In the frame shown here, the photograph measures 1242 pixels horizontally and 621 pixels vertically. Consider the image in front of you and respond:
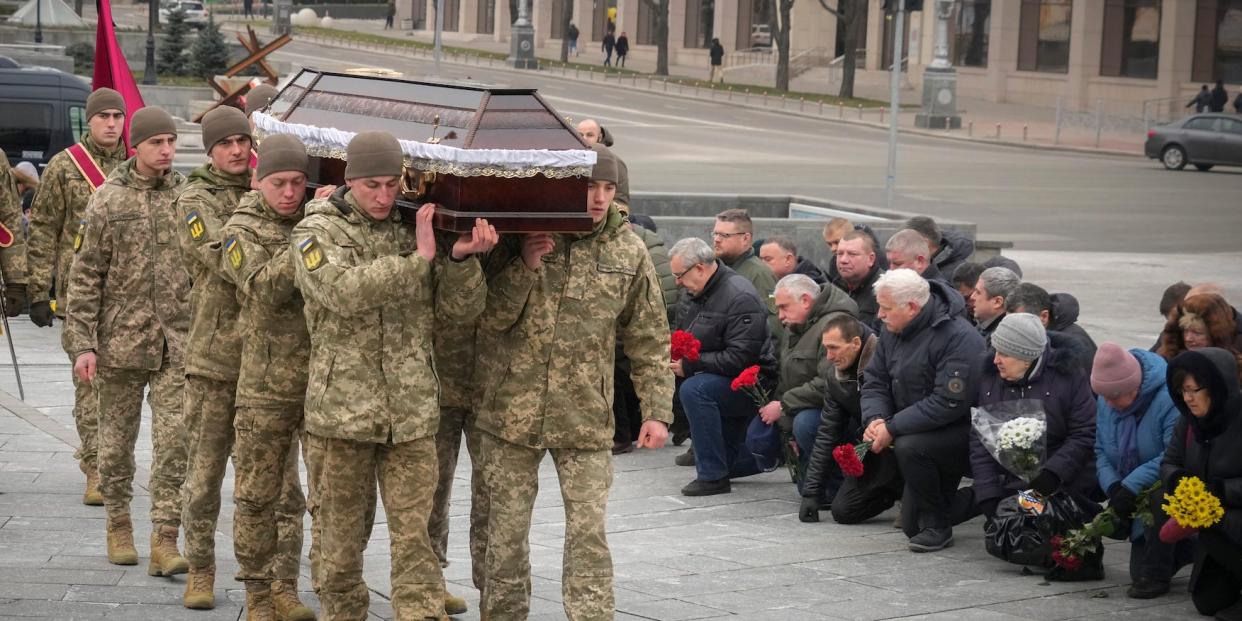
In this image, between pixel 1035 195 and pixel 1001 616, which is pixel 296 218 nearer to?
pixel 1001 616

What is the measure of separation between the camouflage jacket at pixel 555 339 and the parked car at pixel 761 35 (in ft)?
209

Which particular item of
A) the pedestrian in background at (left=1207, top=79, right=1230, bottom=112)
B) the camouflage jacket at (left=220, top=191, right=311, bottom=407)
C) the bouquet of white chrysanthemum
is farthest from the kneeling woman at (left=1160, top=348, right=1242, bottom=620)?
the pedestrian in background at (left=1207, top=79, right=1230, bottom=112)

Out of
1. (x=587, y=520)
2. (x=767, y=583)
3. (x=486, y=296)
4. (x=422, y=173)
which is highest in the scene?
(x=422, y=173)

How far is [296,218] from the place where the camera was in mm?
6469

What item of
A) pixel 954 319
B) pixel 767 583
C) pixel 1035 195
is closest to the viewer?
pixel 767 583

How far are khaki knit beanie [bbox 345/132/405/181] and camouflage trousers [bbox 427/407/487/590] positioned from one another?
125 centimetres

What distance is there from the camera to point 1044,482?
26.6 feet

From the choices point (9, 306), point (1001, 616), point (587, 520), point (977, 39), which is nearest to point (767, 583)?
point (1001, 616)

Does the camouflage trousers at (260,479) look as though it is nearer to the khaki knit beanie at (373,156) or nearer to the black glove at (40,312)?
the khaki knit beanie at (373,156)

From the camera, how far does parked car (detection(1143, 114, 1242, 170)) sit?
3700 cm

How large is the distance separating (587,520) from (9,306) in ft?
14.5

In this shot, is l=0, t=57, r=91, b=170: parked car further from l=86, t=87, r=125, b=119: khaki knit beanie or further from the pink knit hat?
the pink knit hat

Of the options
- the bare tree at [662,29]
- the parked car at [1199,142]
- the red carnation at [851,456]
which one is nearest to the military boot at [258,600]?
the red carnation at [851,456]

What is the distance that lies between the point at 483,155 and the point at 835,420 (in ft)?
13.0
